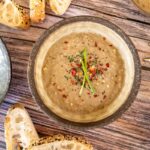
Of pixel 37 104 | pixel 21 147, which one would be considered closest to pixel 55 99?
pixel 37 104

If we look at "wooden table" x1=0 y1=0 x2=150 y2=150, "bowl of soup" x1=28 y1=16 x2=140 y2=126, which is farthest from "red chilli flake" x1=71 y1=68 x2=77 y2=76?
"wooden table" x1=0 y1=0 x2=150 y2=150

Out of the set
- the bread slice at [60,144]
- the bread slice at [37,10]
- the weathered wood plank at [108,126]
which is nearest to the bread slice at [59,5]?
the bread slice at [37,10]

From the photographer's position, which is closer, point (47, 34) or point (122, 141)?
point (47, 34)

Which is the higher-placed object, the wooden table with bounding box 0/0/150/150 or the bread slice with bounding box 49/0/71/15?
the bread slice with bounding box 49/0/71/15

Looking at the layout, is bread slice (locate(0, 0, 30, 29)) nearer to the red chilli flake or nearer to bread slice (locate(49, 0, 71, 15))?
bread slice (locate(49, 0, 71, 15))

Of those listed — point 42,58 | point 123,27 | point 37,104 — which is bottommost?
point 37,104

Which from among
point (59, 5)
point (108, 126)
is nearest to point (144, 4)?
point (59, 5)

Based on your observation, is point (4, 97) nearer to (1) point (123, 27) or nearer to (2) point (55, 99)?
(2) point (55, 99)

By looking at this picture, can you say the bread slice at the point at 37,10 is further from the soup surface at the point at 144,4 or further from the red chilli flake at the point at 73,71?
the soup surface at the point at 144,4

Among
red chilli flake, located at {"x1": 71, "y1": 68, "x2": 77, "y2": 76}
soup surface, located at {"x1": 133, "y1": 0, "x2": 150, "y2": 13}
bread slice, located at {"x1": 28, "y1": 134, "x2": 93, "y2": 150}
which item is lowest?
bread slice, located at {"x1": 28, "y1": 134, "x2": 93, "y2": 150}
